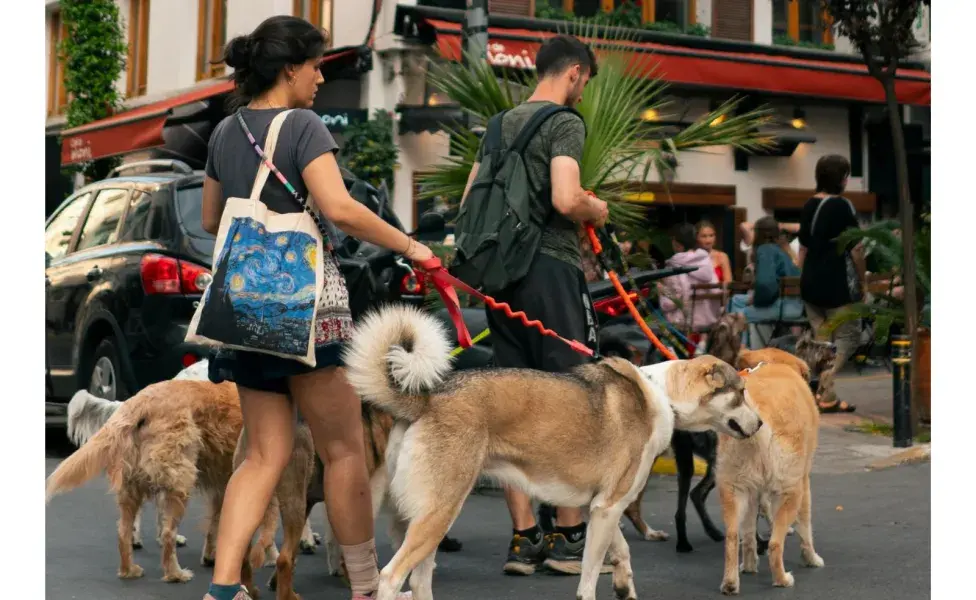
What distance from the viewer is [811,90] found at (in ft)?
68.8

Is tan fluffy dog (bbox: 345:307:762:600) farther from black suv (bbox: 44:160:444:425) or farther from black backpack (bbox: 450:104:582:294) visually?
black suv (bbox: 44:160:444:425)

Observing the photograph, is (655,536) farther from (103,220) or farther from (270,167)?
(103,220)

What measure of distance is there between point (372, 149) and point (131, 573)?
13021 millimetres

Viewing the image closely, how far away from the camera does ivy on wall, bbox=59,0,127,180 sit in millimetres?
18219

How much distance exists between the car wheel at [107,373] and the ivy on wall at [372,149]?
9.44 metres

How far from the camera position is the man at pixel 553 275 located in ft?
19.7

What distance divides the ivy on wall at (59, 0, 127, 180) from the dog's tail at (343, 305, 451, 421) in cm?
1438

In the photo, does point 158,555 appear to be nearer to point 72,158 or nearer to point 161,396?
point 161,396

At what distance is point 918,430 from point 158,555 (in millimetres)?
6217

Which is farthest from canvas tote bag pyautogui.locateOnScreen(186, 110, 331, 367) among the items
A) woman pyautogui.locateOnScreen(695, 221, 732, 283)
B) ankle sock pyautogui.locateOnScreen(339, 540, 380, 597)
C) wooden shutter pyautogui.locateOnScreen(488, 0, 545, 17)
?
wooden shutter pyautogui.locateOnScreen(488, 0, 545, 17)

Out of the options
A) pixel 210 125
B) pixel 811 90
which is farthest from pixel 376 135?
pixel 811 90

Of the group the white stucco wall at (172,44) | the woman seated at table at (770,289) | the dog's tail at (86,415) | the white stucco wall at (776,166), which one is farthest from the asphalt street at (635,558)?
the white stucco wall at (776,166)

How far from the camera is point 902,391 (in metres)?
10.1

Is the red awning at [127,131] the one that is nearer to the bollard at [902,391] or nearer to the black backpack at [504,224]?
the bollard at [902,391]
